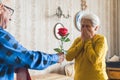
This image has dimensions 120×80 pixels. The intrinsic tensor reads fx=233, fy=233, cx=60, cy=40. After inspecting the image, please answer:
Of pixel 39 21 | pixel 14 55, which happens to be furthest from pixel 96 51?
pixel 39 21

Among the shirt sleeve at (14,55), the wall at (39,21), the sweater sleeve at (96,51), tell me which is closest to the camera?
the shirt sleeve at (14,55)

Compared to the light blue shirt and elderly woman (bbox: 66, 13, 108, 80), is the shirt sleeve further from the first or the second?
elderly woman (bbox: 66, 13, 108, 80)

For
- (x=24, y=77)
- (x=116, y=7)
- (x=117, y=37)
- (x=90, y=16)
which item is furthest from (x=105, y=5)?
(x=24, y=77)

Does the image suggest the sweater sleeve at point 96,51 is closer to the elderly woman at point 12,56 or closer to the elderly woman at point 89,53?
the elderly woman at point 89,53

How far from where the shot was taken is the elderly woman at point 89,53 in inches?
80.0

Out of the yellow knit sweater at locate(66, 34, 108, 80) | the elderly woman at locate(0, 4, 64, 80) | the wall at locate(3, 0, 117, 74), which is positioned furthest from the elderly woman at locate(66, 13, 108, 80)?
→ the wall at locate(3, 0, 117, 74)

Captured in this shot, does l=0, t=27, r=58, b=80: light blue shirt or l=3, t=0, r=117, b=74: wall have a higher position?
l=3, t=0, r=117, b=74: wall

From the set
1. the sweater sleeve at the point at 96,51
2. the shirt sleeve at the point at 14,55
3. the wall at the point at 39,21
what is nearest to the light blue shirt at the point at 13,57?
the shirt sleeve at the point at 14,55

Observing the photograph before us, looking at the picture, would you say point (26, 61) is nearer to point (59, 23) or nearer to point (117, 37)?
point (59, 23)

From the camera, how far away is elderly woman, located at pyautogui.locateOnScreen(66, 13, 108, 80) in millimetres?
2033

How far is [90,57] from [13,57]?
2.87 ft

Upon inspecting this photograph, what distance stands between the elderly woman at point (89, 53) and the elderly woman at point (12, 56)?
0.67 m

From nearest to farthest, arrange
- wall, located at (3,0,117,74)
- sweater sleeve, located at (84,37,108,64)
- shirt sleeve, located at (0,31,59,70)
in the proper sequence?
shirt sleeve, located at (0,31,59,70) < sweater sleeve, located at (84,37,108,64) < wall, located at (3,0,117,74)

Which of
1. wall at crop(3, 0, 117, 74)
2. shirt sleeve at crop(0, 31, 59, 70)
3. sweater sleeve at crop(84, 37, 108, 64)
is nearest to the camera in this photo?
shirt sleeve at crop(0, 31, 59, 70)
